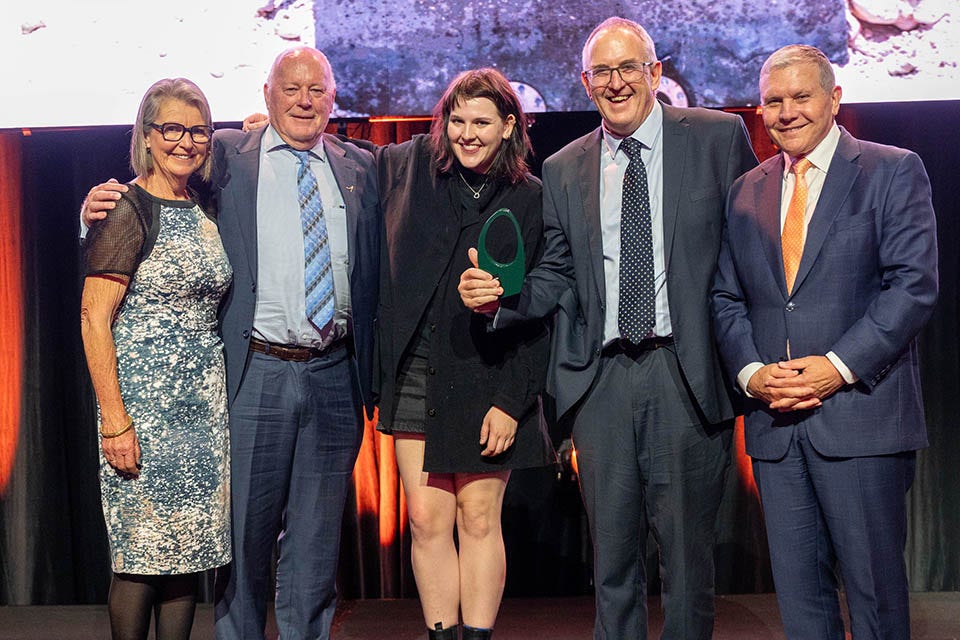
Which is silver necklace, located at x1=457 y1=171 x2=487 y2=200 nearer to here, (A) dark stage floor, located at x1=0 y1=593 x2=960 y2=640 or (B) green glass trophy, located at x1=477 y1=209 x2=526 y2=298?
(B) green glass trophy, located at x1=477 y1=209 x2=526 y2=298

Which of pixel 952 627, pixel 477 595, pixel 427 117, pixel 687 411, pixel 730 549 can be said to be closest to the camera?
pixel 687 411

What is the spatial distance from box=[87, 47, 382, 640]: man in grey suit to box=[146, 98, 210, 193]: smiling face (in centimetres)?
18

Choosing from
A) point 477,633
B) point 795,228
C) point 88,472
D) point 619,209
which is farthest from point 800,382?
point 88,472

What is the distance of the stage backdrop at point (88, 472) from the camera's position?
156 inches

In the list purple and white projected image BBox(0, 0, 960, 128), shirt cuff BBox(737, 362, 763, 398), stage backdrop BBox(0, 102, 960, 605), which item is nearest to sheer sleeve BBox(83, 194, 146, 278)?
purple and white projected image BBox(0, 0, 960, 128)

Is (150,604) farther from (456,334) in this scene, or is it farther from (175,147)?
(175,147)

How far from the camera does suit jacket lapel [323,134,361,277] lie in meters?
2.61

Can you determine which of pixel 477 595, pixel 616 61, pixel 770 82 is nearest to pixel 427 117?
pixel 616 61

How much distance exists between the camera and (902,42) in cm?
350

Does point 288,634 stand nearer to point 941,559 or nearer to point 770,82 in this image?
point 770,82

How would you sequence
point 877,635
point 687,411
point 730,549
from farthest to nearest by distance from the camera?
point 730,549, point 687,411, point 877,635

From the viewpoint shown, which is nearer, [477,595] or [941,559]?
[477,595]

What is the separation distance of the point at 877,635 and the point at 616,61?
1571 mm

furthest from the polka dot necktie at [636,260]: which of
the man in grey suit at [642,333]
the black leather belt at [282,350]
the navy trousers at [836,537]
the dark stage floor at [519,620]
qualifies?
the dark stage floor at [519,620]
